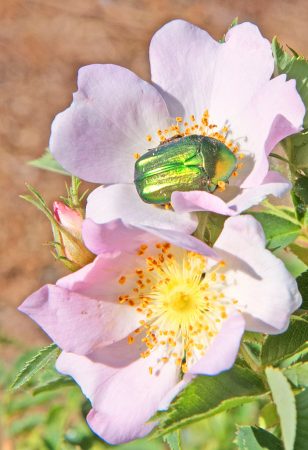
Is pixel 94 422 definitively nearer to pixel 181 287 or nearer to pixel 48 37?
pixel 181 287

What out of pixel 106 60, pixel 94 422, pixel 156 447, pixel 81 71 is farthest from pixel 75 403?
pixel 106 60

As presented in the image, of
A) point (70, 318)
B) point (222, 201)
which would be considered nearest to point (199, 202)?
point (222, 201)

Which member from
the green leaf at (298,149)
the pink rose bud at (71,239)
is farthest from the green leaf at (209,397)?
the green leaf at (298,149)

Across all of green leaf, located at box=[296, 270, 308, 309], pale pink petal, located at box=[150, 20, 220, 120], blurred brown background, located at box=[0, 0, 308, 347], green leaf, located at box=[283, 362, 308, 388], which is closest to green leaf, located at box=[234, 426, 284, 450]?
green leaf, located at box=[283, 362, 308, 388]

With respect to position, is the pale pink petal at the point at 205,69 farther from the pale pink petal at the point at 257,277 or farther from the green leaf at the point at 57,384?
the green leaf at the point at 57,384

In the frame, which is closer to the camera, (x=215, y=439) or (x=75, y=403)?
(x=75, y=403)

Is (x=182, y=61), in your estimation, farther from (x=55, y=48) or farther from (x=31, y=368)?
(x=55, y=48)
